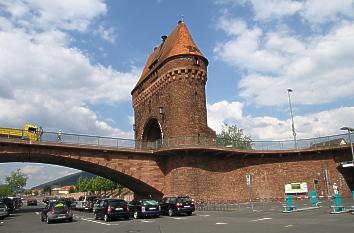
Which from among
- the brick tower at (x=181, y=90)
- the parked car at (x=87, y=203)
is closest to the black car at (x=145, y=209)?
the brick tower at (x=181, y=90)

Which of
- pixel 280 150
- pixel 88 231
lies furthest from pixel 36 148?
pixel 280 150

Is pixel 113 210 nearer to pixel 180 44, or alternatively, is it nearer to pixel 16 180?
pixel 180 44

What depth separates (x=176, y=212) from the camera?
84.0 ft

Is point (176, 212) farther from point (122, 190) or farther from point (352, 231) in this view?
point (122, 190)

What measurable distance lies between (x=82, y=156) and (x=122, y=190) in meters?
53.7

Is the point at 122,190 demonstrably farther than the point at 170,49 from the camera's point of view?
Yes

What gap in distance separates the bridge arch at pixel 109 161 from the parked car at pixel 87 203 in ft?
11.9

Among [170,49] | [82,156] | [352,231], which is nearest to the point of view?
[352,231]

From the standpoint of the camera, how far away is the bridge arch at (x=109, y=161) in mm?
34938

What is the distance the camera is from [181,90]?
40188 mm

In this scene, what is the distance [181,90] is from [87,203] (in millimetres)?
16716

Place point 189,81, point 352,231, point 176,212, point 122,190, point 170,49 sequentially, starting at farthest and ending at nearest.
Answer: point 122,190 < point 170,49 < point 189,81 < point 176,212 < point 352,231

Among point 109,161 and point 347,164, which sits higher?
point 109,161

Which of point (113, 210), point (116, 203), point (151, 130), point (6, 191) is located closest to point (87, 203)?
point (151, 130)
